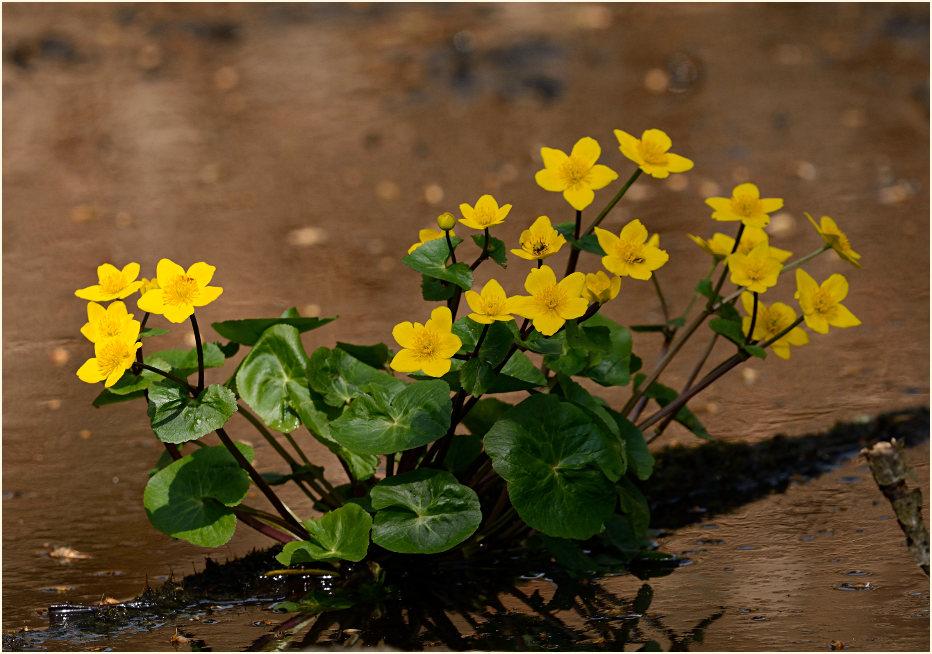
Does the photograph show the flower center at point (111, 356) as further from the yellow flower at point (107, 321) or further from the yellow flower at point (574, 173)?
the yellow flower at point (574, 173)

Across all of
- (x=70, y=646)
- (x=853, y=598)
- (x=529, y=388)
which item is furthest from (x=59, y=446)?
(x=853, y=598)

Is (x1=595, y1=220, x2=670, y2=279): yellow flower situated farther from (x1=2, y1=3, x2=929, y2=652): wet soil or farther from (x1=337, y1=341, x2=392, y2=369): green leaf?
(x1=2, y1=3, x2=929, y2=652): wet soil

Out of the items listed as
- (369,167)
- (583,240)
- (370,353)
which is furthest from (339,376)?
(369,167)

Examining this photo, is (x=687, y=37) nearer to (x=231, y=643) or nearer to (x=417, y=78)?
(x=417, y=78)

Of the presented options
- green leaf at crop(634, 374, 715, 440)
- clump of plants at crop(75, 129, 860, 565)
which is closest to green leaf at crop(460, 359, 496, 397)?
clump of plants at crop(75, 129, 860, 565)


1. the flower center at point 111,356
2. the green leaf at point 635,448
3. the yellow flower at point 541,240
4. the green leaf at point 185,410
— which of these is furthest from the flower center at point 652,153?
the flower center at point 111,356

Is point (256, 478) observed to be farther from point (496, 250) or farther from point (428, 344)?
point (496, 250)
